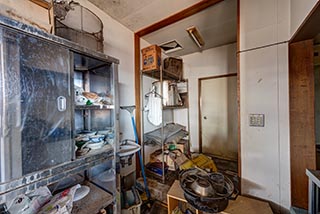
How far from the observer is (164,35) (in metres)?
2.31

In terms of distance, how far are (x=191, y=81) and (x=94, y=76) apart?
238 centimetres

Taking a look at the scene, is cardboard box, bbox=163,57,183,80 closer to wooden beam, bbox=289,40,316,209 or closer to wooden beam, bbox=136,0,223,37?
wooden beam, bbox=136,0,223,37

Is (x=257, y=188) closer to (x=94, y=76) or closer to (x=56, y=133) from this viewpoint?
(x=56, y=133)

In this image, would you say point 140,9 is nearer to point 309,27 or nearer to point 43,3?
point 43,3

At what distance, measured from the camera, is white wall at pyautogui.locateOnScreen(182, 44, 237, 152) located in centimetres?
283

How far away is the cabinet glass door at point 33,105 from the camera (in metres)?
0.62

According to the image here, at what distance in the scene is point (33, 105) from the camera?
2.33ft

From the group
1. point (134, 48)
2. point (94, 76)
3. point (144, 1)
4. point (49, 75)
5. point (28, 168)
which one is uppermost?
point (144, 1)

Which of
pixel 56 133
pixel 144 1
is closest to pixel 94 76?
pixel 56 133

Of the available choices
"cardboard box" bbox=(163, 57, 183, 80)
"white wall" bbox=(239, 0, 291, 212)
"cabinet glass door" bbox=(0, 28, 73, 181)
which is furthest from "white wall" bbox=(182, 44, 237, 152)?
"cabinet glass door" bbox=(0, 28, 73, 181)

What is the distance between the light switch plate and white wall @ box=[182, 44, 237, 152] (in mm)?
1794

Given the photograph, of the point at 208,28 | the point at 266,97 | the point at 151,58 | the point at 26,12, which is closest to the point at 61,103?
the point at 26,12

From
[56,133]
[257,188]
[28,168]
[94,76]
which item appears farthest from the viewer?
[94,76]

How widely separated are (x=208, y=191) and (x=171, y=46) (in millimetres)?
2574
